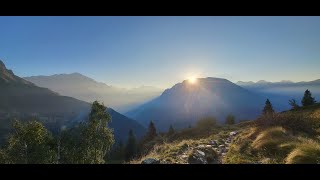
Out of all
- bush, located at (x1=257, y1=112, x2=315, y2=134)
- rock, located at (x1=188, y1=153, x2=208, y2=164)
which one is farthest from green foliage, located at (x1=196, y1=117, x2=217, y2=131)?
rock, located at (x1=188, y1=153, x2=208, y2=164)

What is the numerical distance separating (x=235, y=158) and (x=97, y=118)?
667 inches

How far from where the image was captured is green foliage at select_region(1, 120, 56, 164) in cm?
3070

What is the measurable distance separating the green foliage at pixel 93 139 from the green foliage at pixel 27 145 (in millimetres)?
2850

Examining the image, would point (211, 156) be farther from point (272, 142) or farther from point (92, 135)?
point (92, 135)

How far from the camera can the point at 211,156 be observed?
1645cm

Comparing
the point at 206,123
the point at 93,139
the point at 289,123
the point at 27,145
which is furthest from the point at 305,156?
the point at 206,123

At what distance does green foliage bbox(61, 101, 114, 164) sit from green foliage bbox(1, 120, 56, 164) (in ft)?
9.35

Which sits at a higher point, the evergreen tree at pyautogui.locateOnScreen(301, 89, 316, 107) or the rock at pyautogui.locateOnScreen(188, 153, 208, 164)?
the evergreen tree at pyautogui.locateOnScreen(301, 89, 316, 107)

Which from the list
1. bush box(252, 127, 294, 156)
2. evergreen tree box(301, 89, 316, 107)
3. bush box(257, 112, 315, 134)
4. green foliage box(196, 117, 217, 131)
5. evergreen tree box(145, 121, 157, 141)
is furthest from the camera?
evergreen tree box(145, 121, 157, 141)

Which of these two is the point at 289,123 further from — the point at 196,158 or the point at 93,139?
the point at 93,139

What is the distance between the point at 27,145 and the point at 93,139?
7494mm

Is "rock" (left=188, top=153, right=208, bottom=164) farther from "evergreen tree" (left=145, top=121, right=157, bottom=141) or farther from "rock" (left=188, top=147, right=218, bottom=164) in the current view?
"evergreen tree" (left=145, top=121, right=157, bottom=141)

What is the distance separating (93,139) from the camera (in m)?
30.3

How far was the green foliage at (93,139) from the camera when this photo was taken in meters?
28.2
